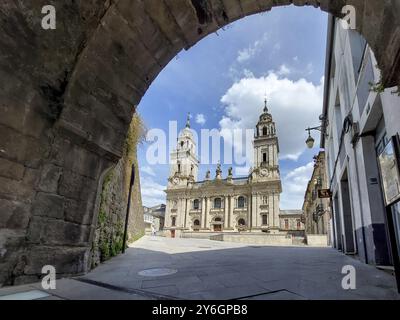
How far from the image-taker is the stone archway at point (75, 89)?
2.87m

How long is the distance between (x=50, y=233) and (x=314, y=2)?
4.79 metres

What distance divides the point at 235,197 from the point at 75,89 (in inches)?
2015

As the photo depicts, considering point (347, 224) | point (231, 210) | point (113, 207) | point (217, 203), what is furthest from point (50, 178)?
point (217, 203)

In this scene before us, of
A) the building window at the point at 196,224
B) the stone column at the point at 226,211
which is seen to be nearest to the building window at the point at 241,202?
the stone column at the point at 226,211

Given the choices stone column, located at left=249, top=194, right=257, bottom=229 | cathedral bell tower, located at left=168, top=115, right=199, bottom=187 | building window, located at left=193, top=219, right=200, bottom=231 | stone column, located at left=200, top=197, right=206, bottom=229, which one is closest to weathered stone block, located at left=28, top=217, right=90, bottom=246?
stone column, located at left=249, top=194, right=257, bottom=229

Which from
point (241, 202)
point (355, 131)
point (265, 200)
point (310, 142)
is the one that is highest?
point (265, 200)

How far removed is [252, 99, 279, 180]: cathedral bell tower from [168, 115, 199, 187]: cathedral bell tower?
1719 cm

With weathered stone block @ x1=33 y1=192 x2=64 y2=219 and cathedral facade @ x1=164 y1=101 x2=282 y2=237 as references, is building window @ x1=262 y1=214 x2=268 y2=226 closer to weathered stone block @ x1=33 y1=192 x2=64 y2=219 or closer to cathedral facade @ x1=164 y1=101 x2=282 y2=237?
cathedral facade @ x1=164 y1=101 x2=282 y2=237

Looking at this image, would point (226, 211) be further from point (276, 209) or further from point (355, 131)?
point (355, 131)

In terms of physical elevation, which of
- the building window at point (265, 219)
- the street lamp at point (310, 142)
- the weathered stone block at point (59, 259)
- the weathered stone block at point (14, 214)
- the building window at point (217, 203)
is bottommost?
the weathered stone block at point (59, 259)

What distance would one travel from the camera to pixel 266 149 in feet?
181

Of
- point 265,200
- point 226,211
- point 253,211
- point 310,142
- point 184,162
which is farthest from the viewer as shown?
point 184,162

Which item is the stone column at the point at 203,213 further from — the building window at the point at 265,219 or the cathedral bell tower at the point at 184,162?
the building window at the point at 265,219

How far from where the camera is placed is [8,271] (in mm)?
2850
